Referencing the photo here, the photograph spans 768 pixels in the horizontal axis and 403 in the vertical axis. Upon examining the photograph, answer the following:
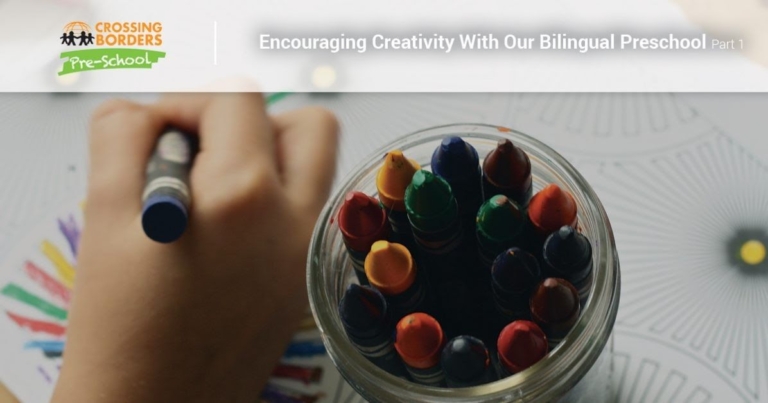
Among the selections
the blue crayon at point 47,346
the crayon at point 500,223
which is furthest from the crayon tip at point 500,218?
the blue crayon at point 47,346

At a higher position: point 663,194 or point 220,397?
point 663,194

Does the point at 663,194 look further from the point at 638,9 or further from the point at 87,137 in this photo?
the point at 87,137

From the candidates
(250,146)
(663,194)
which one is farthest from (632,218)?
(250,146)

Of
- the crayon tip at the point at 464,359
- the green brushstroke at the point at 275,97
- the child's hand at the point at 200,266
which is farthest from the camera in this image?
the green brushstroke at the point at 275,97

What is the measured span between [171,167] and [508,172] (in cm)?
22

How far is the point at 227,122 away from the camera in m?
0.48

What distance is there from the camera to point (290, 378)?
44 centimetres

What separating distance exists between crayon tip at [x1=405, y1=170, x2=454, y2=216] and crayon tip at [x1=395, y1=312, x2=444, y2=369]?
0.05 meters

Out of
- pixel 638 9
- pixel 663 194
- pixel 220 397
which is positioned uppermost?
pixel 638 9

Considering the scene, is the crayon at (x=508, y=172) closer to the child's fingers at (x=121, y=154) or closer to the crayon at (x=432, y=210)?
the crayon at (x=432, y=210)

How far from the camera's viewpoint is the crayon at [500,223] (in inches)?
12.9

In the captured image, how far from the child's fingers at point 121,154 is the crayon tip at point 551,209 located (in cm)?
25

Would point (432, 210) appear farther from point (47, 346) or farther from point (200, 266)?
point (47, 346)

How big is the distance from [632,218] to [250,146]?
24 centimetres
